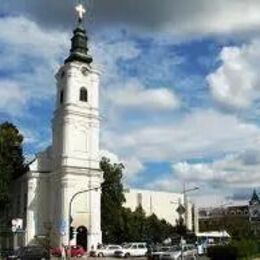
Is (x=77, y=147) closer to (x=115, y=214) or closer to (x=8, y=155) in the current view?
(x=8, y=155)

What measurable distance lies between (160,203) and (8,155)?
59.4 m

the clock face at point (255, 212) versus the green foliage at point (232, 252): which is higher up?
the clock face at point (255, 212)

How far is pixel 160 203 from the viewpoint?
14150cm

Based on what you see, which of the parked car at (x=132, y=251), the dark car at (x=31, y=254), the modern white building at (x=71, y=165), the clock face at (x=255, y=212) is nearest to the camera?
the dark car at (x=31, y=254)

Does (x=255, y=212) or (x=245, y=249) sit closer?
(x=245, y=249)

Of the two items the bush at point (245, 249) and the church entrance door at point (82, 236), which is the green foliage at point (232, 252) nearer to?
the bush at point (245, 249)

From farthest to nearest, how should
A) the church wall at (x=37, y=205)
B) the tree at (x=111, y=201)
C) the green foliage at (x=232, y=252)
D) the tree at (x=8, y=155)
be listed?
the tree at (x=111, y=201) < the church wall at (x=37, y=205) < the tree at (x=8, y=155) < the green foliage at (x=232, y=252)

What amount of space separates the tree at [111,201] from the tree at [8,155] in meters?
12.7

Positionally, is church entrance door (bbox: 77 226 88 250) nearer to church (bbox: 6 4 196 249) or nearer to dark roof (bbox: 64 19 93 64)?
church (bbox: 6 4 196 249)

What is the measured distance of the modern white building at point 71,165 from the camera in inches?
3403

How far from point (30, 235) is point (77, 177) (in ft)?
34.6

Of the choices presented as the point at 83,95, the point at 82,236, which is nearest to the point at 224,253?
the point at 82,236

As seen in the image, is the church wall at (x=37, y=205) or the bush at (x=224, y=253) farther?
the church wall at (x=37, y=205)

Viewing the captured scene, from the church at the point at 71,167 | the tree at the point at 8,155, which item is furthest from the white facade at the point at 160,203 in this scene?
the tree at the point at 8,155
